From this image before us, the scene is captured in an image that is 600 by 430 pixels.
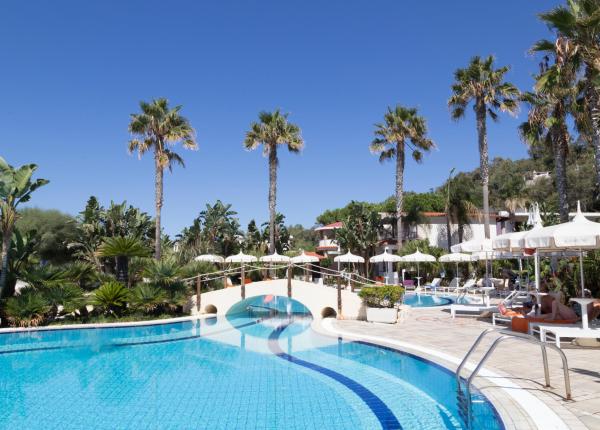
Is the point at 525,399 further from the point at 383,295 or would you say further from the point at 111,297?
the point at 111,297

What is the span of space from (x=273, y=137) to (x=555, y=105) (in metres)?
16.7

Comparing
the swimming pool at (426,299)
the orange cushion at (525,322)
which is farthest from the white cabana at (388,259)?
the orange cushion at (525,322)

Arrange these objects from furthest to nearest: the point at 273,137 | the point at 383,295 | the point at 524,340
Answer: the point at 273,137 → the point at 383,295 → the point at 524,340

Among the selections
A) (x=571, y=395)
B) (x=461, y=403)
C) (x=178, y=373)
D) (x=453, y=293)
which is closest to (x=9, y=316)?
(x=178, y=373)

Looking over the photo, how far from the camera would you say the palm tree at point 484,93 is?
26688 millimetres

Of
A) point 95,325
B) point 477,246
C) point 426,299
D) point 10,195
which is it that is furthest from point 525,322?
point 10,195

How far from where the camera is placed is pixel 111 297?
1727 cm

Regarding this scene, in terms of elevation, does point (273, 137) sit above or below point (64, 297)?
above

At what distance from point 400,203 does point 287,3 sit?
17.4 metres

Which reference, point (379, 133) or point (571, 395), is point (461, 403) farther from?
point (379, 133)

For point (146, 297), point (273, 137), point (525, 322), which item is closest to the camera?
Result: point (525, 322)

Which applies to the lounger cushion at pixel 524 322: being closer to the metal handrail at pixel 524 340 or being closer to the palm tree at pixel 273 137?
the metal handrail at pixel 524 340

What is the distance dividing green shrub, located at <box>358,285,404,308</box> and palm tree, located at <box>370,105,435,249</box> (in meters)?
16.4

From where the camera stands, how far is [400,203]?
32.2m
